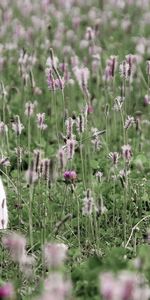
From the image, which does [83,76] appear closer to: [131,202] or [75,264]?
[75,264]

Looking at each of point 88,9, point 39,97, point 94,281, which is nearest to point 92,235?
point 94,281

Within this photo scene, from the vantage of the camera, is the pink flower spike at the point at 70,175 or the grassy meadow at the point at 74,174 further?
the pink flower spike at the point at 70,175

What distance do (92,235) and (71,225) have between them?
0.76 feet

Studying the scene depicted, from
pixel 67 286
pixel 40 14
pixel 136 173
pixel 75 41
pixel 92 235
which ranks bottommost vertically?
pixel 67 286

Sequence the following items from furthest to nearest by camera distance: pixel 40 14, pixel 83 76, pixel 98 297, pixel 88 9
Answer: pixel 88 9 → pixel 40 14 → pixel 83 76 → pixel 98 297

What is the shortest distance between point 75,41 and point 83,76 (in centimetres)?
411

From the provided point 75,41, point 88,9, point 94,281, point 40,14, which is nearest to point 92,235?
point 94,281

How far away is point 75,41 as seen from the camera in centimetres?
693

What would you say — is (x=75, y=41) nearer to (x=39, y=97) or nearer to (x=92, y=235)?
(x=39, y=97)

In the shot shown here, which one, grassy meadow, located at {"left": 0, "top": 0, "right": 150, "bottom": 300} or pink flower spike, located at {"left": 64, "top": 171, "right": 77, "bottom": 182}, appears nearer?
grassy meadow, located at {"left": 0, "top": 0, "right": 150, "bottom": 300}

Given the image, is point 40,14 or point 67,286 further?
point 40,14

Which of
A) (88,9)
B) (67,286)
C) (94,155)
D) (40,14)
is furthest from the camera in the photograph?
(88,9)

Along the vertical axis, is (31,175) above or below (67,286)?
above

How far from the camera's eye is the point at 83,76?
2.88 meters
